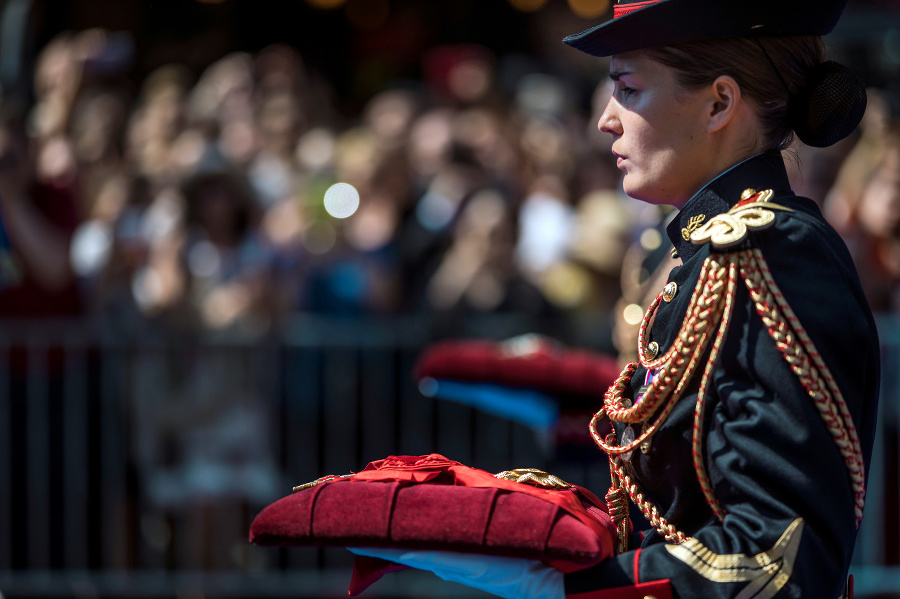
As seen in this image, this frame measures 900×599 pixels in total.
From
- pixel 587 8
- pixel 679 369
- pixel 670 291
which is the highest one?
pixel 587 8

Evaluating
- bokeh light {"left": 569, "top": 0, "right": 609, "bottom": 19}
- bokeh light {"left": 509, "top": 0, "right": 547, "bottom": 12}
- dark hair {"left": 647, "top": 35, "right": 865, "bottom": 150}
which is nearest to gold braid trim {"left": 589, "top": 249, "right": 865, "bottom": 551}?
dark hair {"left": 647, "top": 35, "right": 865, "bottom": 150}

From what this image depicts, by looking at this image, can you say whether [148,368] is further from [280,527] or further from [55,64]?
[280,527]

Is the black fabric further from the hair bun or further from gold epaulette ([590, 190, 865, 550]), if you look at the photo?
gold epaulette ([590, 190, 865, 550])

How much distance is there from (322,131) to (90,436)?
8.77 ft

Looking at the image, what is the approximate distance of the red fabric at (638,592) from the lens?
1.95 m

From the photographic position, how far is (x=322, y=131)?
8078 millimetres

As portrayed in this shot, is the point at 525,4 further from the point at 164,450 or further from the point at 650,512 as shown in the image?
the point at 650,512

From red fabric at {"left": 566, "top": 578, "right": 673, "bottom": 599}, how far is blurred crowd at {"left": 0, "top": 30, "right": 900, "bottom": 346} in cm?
411

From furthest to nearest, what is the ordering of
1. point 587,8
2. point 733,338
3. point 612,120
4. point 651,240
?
1. point 587,8
2. point 651,240
3. point 612,120
4. point 733,338

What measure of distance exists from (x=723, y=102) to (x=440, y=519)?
0.88 meters

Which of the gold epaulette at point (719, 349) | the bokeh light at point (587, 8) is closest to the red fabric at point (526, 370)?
the gold epaulette at point (719, 349)

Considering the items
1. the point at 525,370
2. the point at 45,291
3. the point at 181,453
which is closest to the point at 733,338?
the point at 525,370

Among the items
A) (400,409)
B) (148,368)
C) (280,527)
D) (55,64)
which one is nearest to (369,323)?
(400,409)

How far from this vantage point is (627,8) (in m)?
2.16
